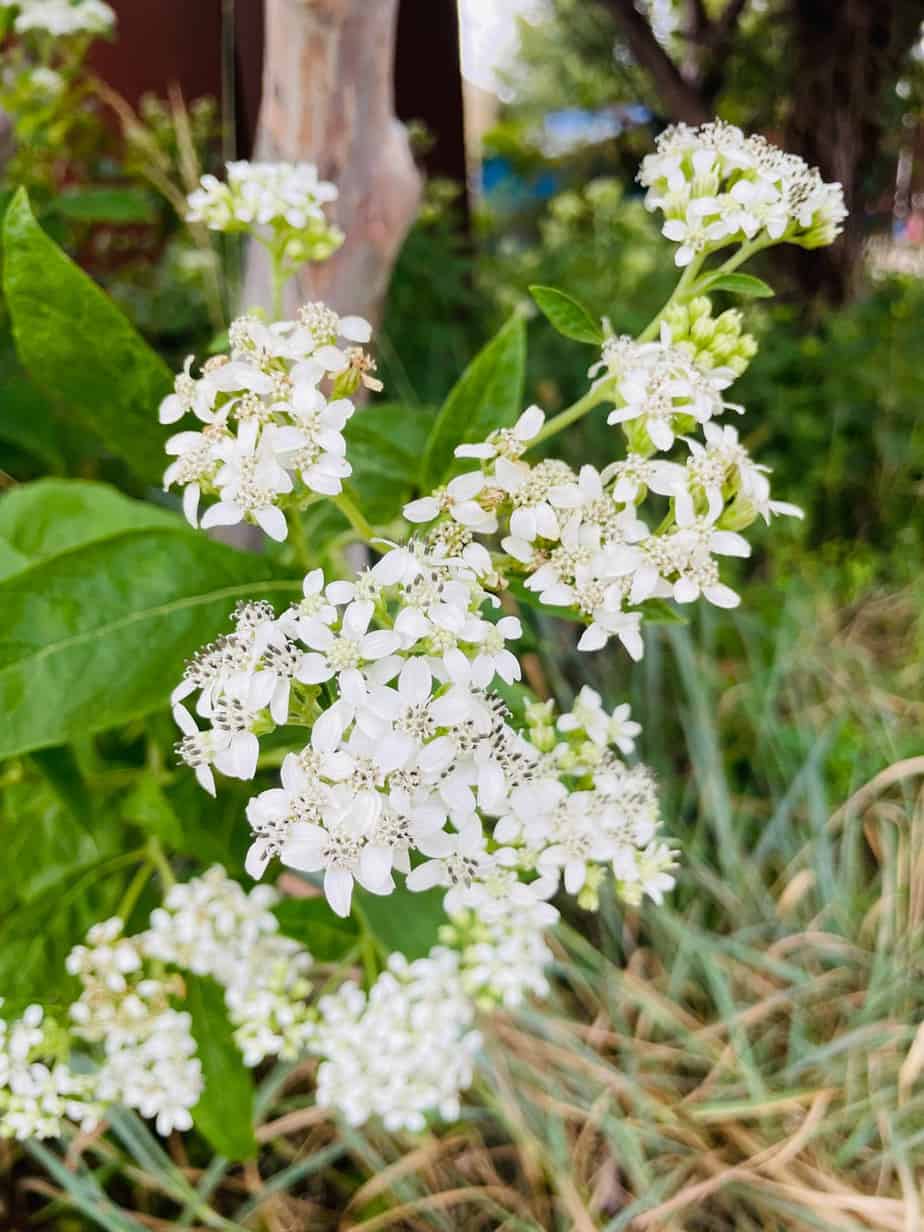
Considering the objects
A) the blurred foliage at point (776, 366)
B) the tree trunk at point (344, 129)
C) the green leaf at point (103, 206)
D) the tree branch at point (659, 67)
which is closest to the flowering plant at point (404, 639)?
the tree trunk at point (344, 129)

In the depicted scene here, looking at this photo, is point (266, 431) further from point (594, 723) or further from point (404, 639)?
point (594, 723)

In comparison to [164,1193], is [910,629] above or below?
above

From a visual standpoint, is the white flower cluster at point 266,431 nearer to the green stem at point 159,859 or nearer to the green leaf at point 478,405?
the green leaf at point 478,405

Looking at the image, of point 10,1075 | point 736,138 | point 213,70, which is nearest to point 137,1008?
point 10,1075

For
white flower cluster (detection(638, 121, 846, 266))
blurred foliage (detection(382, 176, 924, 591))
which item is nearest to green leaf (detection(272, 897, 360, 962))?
white flower cluster (detection(638, 121, 846, 266))

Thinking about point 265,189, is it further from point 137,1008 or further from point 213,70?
point 213,70
